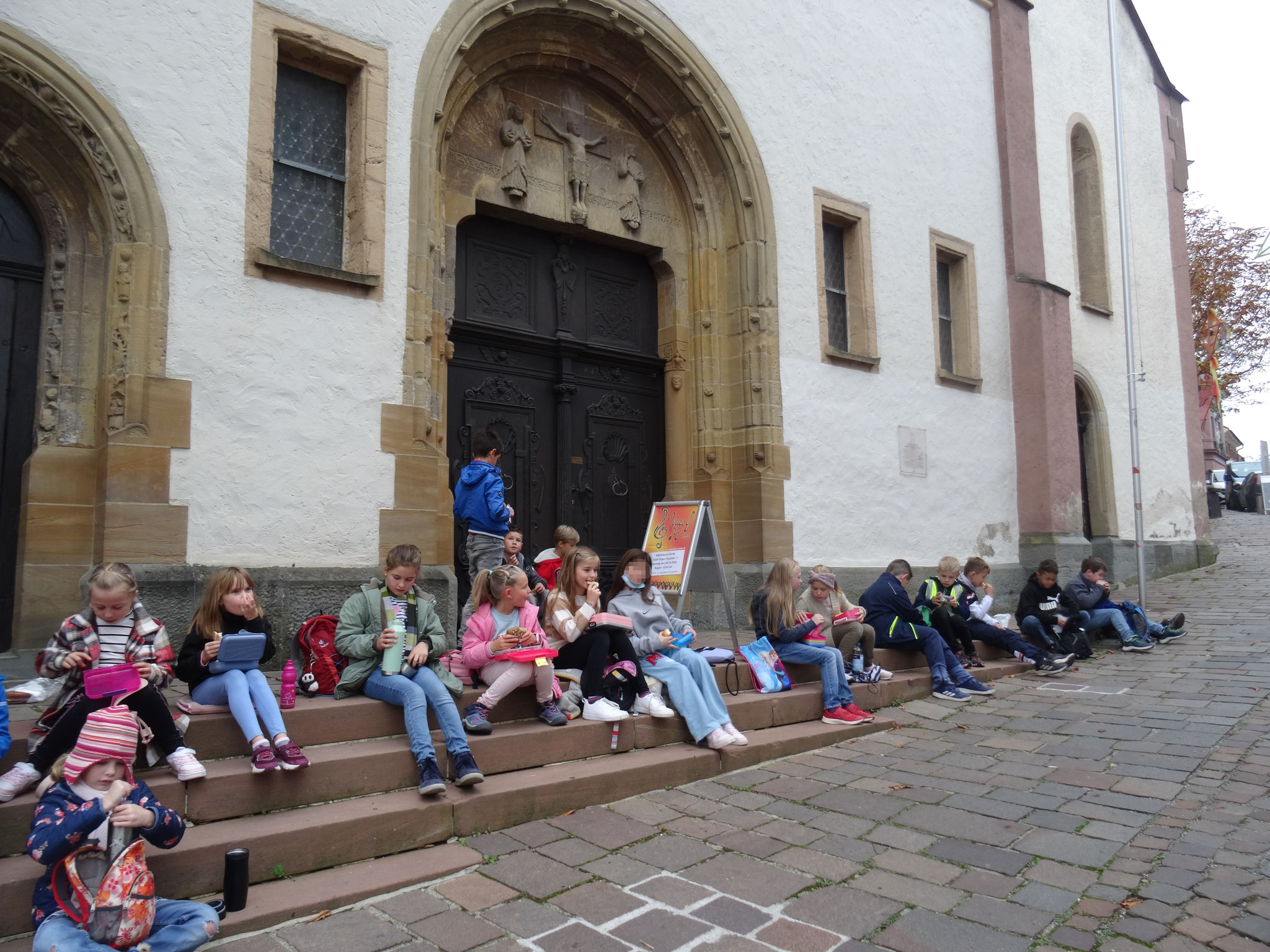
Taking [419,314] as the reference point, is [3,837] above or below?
below

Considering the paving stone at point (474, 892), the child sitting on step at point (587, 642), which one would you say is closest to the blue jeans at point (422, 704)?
the paving stone at point (474, 892)

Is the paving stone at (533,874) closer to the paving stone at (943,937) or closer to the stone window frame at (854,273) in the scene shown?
the paving stone at (943,937)

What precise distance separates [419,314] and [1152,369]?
45.5ft

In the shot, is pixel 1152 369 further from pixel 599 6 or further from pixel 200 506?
pixel 200 506

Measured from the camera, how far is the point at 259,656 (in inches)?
185

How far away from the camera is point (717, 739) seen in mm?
5852

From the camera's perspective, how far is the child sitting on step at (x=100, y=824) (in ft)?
10.3

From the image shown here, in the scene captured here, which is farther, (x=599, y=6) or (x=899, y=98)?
(x=899, y=98)

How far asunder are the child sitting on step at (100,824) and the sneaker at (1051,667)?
8.02 metres

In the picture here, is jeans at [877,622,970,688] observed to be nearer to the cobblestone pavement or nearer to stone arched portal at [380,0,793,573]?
the cobblestone pavement

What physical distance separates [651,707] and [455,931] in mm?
2512

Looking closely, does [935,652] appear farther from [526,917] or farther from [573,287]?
[526,917]

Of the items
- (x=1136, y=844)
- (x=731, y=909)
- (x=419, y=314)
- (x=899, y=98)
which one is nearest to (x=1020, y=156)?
(x=899, y=98)

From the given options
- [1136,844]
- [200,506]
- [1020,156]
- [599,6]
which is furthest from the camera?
[1020,156]
